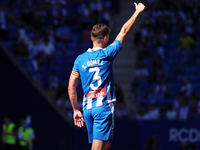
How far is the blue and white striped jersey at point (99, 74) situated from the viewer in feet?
16.6

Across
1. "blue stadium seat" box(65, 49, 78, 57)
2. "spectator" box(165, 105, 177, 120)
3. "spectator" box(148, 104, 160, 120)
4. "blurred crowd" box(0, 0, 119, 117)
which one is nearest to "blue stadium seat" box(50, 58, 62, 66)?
"blurred crowd" box(0, 0, 119, 117)

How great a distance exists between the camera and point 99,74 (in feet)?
16.6

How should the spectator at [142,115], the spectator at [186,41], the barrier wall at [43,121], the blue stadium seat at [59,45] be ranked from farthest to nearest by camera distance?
the spectator at [186,41], the blue stadium seat at [59,45], the spectator at [142,115], the barrier wall at [43,121]

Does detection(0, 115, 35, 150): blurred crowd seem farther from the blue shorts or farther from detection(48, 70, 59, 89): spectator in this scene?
the blue shorts

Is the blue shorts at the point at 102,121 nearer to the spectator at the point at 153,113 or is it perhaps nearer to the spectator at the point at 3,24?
the spectator at the point at 153,113

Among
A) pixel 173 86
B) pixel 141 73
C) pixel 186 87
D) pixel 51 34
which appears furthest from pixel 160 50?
pixel 51 34

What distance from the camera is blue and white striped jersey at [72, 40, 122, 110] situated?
5.06 m

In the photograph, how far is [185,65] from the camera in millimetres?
16531

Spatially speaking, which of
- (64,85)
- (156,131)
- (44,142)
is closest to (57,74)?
(64,85)

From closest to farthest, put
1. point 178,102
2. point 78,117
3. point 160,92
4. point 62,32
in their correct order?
point 78,117 < point 178,102 < point 160,92 < point 62,32

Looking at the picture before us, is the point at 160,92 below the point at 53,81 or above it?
below

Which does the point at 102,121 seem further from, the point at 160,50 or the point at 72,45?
the point at 160,50

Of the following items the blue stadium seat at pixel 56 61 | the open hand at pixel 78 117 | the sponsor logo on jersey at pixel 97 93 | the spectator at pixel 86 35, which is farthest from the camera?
the spectator at pixel 86 35

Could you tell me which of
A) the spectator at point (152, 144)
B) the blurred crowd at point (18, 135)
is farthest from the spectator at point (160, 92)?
the blurred crowd at point (18, 135)
